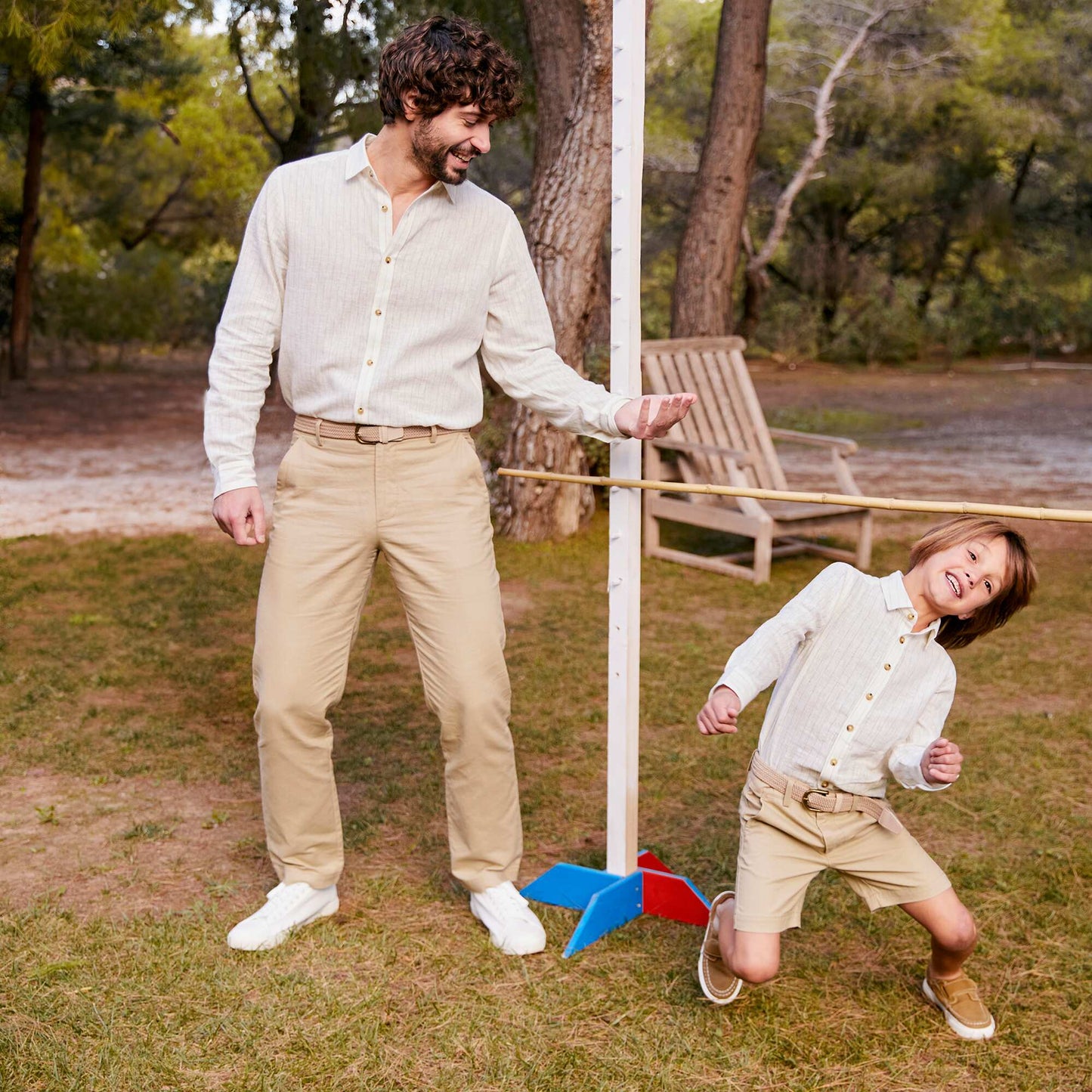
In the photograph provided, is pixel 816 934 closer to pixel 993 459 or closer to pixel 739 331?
pixel 993 459

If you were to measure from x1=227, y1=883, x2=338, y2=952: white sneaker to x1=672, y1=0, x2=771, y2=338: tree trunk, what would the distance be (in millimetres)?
7110

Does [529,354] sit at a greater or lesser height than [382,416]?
greater

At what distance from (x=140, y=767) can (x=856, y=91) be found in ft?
78.9

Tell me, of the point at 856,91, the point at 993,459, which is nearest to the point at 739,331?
the point at 856,91

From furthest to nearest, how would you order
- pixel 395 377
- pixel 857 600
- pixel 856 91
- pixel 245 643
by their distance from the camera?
pixel 856 91 < pixel 245 643 < pixel 395 377 < pixel 857 600

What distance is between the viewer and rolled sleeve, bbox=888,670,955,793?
2.52 metres

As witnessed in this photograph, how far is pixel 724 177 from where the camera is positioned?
374 inches

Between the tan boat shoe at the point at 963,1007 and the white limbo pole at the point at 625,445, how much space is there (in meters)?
0.78

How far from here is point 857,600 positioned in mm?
2580

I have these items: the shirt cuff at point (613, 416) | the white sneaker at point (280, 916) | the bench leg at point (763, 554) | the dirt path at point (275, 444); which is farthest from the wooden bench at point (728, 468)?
the white sneaker at point (280, 916)

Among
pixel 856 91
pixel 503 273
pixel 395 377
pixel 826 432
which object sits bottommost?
pixel 826 432

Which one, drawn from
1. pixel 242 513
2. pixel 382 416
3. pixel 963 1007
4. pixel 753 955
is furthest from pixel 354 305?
pixel 963 1007

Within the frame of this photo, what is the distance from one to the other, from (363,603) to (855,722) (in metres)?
1.09

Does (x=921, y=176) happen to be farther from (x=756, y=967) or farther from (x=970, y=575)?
(x=756, y=967)
